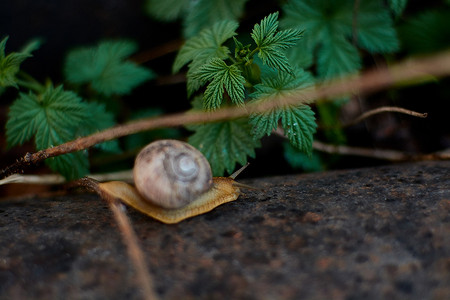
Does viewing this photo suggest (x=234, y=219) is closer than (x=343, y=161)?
Yes

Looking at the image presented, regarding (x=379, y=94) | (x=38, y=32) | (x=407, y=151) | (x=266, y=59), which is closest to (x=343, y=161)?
(x=407, y=151)

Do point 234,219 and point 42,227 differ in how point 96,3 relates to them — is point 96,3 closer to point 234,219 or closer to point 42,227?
point 42,227

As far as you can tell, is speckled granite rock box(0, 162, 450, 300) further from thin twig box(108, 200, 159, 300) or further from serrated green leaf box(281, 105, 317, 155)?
serrated green leaf box(281, 105, 317, 155)

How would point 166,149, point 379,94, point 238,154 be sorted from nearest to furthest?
1. point 166,149
2. point 238,154
3. point 379,94

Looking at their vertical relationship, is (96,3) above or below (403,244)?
above

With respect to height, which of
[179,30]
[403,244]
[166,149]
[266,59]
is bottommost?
[403,244]

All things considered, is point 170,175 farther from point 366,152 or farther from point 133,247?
point 366,152

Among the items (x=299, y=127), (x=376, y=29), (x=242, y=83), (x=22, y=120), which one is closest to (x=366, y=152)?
(x=376, y=29)
